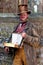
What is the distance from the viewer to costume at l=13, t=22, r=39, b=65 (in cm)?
327

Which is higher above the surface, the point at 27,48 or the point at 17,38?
the point at 17,38

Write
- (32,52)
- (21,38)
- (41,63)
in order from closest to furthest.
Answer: (21,38)
(32,52)
(41,63)

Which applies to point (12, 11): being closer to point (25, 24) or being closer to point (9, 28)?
point (9, 28)

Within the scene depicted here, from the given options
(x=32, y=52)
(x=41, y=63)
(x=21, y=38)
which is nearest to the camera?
(x=21, y=38)

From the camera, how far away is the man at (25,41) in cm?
327

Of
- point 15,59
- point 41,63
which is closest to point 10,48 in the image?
point 15,59

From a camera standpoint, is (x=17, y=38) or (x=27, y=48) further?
(x=27, y=48)

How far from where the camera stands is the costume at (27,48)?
3.27 meters

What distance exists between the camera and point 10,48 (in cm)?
336

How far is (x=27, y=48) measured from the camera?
336 cm

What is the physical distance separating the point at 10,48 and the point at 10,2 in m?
0.91

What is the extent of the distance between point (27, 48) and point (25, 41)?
3.9 inches

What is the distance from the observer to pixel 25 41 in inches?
130

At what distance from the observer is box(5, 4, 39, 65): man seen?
3266 millimetres
